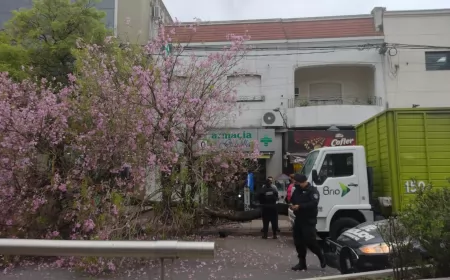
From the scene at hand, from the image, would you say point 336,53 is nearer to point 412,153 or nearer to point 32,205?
point 412,153

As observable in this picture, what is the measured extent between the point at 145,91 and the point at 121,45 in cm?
293

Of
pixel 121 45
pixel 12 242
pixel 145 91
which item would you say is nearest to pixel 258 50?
pixel 121 45

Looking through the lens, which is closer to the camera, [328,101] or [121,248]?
[121,248]

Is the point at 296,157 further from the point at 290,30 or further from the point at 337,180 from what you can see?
the point at 337,180

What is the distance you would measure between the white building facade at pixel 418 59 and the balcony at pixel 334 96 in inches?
31.6

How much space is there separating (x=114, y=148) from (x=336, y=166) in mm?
5149

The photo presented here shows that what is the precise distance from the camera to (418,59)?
58.0 feet

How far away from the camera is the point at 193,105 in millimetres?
9977

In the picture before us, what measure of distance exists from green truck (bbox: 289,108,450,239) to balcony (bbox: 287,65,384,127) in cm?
688

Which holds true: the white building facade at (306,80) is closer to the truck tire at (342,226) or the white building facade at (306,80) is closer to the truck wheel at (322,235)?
the truck wheel at (322,235)

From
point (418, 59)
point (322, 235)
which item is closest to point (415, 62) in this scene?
point (418, 59)

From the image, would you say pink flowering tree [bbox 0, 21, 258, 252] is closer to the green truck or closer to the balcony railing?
the green truck

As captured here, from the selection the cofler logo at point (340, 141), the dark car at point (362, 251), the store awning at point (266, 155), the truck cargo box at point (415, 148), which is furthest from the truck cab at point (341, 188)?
the store awning at point (266, 155)

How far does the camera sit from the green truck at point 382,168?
9094 millimetres
